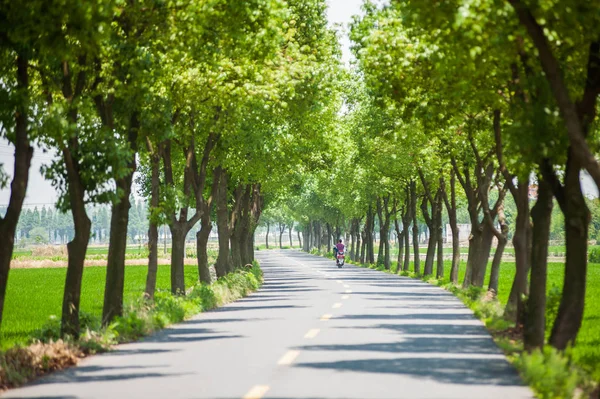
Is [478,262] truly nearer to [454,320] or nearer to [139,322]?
[454,320]

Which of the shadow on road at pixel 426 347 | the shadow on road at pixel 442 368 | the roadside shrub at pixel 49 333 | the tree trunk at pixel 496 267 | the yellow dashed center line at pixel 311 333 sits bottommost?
the shadow on road at pixel 442 368

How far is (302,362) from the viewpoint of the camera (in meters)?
13.2

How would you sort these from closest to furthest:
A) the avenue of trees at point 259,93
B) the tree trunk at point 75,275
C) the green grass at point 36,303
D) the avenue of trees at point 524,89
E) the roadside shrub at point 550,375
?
the roadside shrub at point 550,375
the avenue of trees at point 524,89
the avenue of trees at point 259,93
the tree trunk at point 75,275
the green grass at point 36,303

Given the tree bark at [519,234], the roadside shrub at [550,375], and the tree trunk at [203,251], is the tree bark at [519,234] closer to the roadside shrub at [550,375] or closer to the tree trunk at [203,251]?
the roadside shrub at [550,375]

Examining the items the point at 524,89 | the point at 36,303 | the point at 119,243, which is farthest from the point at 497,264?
the point at 524,89

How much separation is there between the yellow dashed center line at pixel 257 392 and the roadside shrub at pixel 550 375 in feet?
8.54

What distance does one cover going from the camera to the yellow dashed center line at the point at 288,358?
1313 cm

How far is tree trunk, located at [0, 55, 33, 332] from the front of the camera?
1377 cm

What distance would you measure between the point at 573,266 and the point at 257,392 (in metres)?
5.06

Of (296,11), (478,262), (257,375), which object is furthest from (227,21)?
(478,262)

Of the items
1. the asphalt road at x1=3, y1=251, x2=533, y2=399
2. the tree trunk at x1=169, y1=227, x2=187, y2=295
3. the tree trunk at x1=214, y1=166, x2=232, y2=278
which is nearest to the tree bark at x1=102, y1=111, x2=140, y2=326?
the asphalt road at x1=3, y1=251, x2=533, y2=399

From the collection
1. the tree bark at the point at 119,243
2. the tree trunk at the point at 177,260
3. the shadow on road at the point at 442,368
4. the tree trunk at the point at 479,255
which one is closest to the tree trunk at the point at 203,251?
the tree trunk at the point at 177,260

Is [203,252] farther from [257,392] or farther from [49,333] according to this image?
[257,392]

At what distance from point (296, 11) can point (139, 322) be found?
16585 mm
